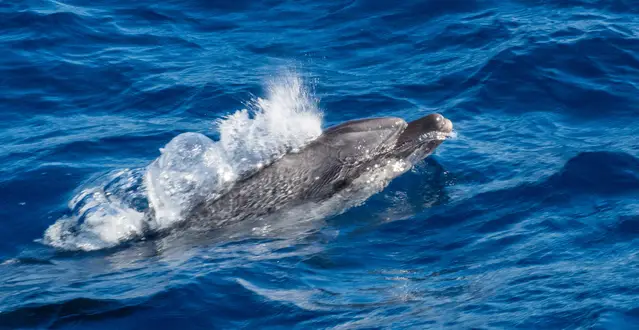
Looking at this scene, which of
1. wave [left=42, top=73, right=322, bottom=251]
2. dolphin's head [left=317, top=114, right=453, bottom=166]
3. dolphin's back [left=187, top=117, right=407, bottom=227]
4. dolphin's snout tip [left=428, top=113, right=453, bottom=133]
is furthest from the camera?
dolphin's snout tip [left=428, top=113, right=453, bottom=133]

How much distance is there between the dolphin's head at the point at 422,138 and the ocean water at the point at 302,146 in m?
0.42

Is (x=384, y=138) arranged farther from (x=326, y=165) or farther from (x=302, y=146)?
(x=302, y=146)

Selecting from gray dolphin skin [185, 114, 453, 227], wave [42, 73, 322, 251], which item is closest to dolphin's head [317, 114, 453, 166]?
gray dolphin skin [185, 114, 453, 227]

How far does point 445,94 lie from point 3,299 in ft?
30.9

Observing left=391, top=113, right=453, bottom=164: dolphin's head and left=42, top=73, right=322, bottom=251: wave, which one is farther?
left=391, top=113, right=453, bottom=164: dolphin's head

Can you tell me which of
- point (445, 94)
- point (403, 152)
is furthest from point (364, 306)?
point (445, 94)

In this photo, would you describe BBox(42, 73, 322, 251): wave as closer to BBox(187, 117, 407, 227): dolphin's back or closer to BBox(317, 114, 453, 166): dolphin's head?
BBox(187, 117, 407, 227): dolphin's back

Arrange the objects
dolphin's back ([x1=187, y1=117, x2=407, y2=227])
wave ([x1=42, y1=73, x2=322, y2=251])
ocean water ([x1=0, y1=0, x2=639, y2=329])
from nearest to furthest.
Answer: ocean water ([x1=0, y1=0, x2=639, y2=329])
wave ([x1=42, y1=73, x2=322, y2=251])
dolphin's back ([x1=187, y1=117, x2=407, y2=227])

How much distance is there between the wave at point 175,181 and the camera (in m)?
12.4

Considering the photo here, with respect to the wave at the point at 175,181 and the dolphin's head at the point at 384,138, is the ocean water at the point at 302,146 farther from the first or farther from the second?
the dolphin's head at the point at 384,138

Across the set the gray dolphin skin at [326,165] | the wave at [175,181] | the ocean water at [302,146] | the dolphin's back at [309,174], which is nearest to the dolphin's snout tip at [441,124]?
the gray dolphin skin at [326,165]

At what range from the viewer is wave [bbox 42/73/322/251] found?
12422 mm

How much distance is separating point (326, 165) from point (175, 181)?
2064mm

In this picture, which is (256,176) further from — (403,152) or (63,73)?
(63,73)
